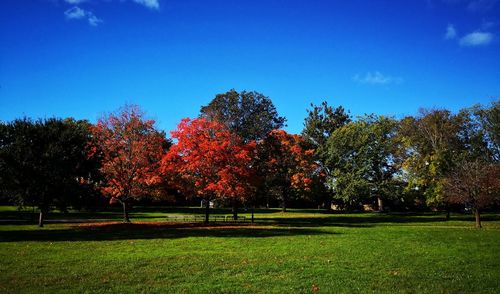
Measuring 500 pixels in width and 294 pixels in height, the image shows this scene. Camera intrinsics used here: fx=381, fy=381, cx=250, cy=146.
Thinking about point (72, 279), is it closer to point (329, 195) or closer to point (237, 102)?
point (237, 102)

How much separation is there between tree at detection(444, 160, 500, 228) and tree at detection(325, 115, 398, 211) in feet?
75.6

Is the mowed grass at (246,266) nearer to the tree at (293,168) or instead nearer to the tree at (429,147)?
the tree at (429,147)

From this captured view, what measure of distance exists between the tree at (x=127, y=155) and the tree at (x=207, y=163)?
216cm

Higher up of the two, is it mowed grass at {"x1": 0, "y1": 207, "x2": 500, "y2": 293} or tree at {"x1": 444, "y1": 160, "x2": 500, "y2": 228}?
tree at {"x1": 444, "y1": 160, "x2": 500, "y2": 228}

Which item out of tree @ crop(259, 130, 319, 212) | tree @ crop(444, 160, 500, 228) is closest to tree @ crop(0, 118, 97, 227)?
tree @ crop(259, 130, 319, 212)

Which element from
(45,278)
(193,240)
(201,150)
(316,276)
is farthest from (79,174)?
(316,276)

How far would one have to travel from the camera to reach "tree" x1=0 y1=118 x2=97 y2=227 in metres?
30.6

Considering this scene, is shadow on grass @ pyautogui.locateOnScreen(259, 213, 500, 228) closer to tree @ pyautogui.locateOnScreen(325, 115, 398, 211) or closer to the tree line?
the tree line

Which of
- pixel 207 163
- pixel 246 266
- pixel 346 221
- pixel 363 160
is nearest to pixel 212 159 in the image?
pixel 207 163

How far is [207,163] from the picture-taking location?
37.3 metres

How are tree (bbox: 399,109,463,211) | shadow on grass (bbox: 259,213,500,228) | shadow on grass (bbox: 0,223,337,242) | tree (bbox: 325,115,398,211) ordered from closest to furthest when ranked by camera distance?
1. shadow on grass (bbox: 0,223,337,242)
2. shadow on grass (bbox: 259,213,500,228)
3. tree (bbox: 399,109,463,211)
4. tree (bbox: 325,115,398,211)

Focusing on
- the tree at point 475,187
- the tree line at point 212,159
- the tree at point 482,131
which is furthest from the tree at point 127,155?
the tree at point 482,131

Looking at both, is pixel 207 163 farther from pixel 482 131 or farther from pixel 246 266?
pixel 482 131

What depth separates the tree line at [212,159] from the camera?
31.8 m
